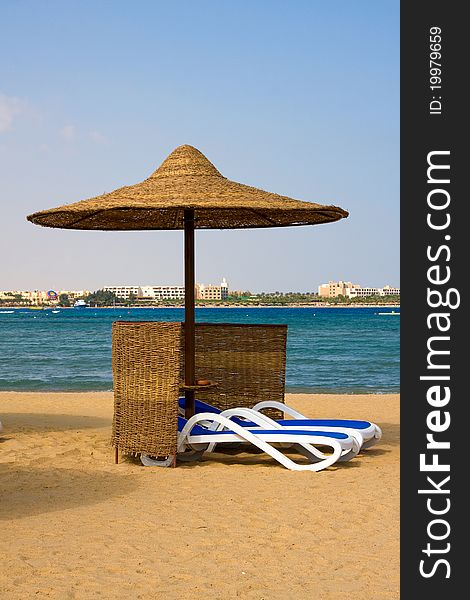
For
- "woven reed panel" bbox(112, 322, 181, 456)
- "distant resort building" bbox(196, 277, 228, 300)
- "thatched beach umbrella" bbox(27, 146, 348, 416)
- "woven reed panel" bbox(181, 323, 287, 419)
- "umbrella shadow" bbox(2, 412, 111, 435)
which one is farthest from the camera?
"distant resort building" bbox(196, 277, 228, 300)

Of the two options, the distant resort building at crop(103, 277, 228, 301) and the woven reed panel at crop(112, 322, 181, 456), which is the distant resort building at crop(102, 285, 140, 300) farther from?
the woven reed panel at crop(112, 322, 181, 456)

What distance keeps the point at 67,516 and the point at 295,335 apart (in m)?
41.9

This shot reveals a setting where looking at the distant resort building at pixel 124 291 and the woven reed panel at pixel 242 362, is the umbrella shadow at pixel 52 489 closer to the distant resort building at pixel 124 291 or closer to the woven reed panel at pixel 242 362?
the woven reed panel at pixel 242 362

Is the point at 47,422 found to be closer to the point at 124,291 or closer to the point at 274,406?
the point at 274,406

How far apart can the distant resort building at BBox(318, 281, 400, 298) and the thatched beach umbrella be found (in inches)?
3570

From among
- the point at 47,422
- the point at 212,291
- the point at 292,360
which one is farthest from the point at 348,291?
the point at 47,422

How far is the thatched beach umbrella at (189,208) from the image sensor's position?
23.0 ft

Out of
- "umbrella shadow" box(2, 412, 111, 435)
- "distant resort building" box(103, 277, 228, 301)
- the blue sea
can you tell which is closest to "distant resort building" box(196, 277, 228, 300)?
"distant resort building" box(103, 277, 228, 301)

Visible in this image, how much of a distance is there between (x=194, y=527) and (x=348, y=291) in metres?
96.7

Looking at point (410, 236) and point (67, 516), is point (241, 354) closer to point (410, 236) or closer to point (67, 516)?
point (67, 516)

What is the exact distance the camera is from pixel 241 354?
27.0ft

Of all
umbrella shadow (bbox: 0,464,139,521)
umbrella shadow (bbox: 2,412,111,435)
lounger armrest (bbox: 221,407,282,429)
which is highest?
lounger armrest (bbox: 221,407,282,429)

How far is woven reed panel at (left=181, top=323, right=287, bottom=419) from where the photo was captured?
26.8 feet

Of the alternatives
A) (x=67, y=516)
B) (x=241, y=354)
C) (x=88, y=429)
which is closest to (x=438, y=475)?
(x=67, y=516)
